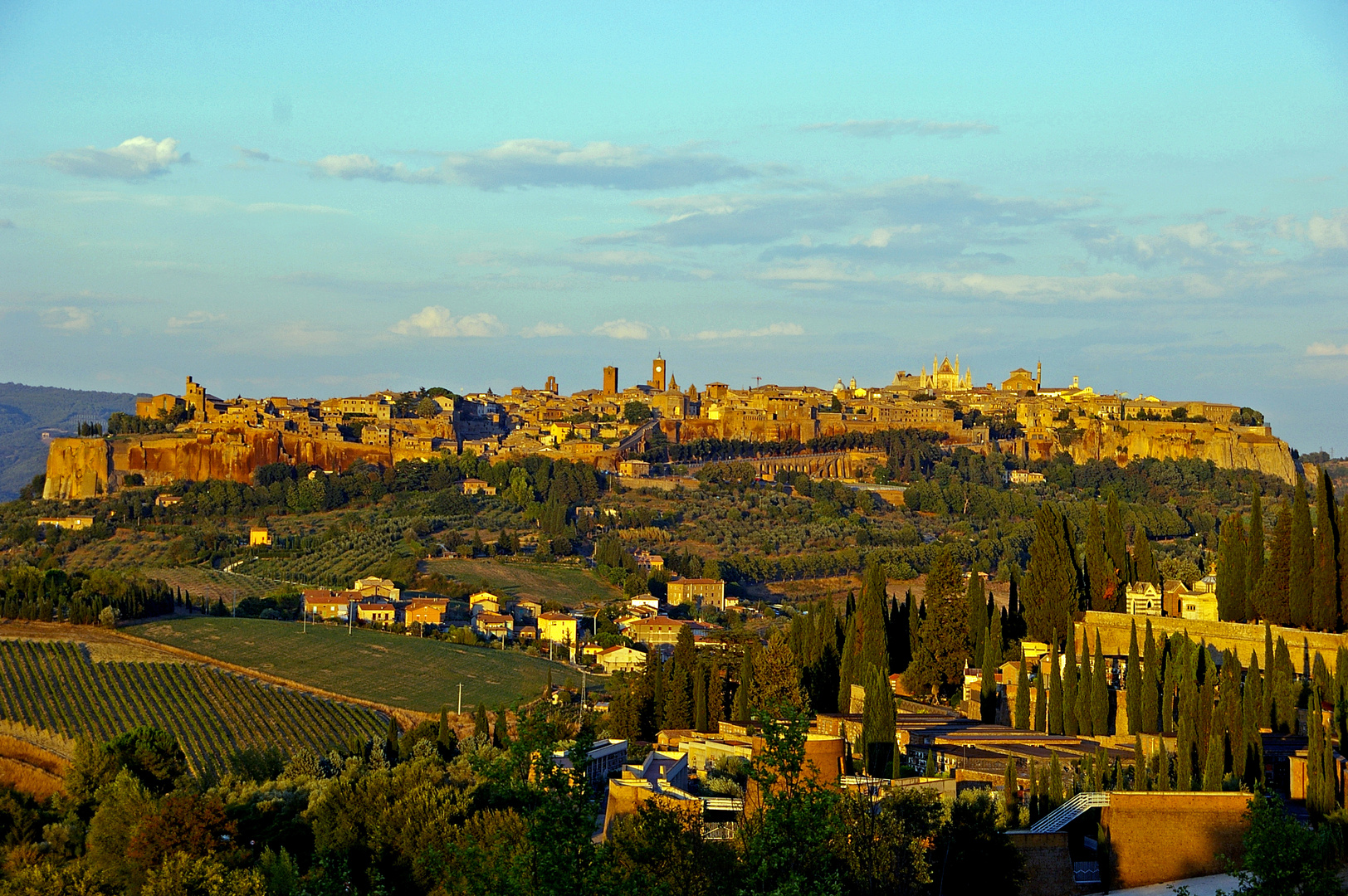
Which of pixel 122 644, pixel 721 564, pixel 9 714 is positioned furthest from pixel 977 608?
pixel 721 564

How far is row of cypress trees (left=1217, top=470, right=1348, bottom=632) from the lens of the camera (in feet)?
86.6

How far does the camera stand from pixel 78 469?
85.1 metres

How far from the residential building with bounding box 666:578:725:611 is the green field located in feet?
34.0

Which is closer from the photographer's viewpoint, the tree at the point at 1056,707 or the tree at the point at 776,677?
the tree at the point at 1056,707

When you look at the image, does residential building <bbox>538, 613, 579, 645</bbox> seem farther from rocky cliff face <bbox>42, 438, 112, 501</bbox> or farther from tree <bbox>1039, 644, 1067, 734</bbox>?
rocky cliff face <bbox>42, 438, 112, 501</bbox>

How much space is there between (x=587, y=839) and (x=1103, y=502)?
216 feet

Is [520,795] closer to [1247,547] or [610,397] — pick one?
[1247,547]

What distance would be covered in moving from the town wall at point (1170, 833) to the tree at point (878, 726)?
11.1ft

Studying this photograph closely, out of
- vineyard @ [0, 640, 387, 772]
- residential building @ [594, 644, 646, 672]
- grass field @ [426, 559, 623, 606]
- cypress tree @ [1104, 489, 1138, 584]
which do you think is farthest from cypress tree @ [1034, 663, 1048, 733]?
grass field @ [426, 559, 623, 606]

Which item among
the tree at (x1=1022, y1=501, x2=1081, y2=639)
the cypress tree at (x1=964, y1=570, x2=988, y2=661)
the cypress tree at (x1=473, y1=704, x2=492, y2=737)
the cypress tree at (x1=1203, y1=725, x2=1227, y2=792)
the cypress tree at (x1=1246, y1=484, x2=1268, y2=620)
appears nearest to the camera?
the cypress tree at (x1=1203, y1=725, x2=1227, y2=792)

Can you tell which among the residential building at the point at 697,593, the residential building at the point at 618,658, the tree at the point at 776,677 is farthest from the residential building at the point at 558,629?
the tree at the point at 776,677

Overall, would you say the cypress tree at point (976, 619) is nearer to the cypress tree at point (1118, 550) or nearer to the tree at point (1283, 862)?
the cypress tree at point (1118, 550)

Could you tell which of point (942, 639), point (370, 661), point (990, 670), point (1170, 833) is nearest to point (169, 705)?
point (370, 661)

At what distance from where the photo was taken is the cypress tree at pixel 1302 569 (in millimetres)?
26594
